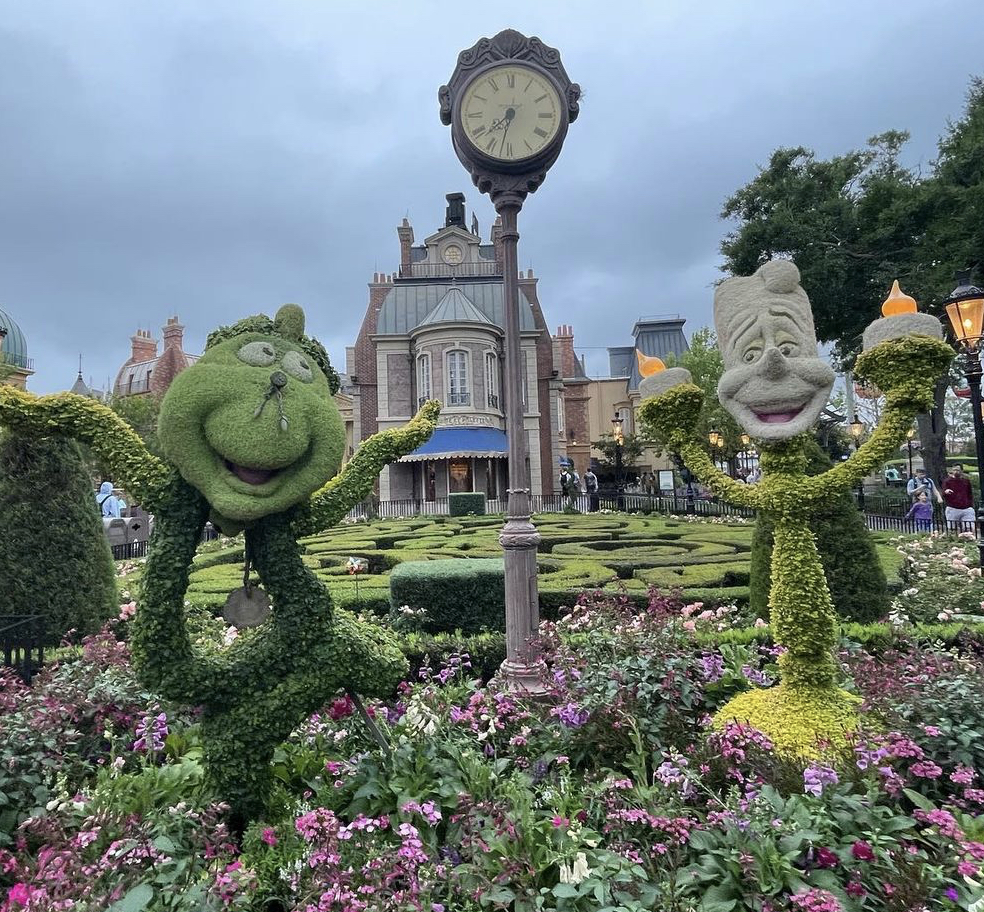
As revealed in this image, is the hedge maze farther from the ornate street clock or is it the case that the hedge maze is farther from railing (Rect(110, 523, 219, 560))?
the ornate street clock

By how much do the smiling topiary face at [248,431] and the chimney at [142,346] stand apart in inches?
2067

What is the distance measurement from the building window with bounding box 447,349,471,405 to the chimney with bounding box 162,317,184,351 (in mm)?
25086

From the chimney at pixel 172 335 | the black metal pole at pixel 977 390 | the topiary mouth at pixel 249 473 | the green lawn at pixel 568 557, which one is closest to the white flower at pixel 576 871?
the topiary mouth at pixel 249 473

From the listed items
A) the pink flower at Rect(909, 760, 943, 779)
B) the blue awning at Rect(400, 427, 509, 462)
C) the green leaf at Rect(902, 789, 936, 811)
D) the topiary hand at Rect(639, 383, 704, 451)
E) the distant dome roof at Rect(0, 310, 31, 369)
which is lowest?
the green leaf at Rect(902, 789, 936, 811)

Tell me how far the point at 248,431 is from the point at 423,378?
90.4 ft

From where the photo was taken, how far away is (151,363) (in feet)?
161

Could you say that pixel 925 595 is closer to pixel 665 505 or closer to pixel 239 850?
pixel 239 850

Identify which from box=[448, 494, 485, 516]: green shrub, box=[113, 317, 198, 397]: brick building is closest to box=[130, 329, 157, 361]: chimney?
box=[113, 317, 198, 397]: brick building

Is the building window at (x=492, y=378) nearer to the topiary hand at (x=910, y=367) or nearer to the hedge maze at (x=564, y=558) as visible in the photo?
the hedge maze at (x=564, y=558)

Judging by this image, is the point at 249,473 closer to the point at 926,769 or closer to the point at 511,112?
the point at 511,112

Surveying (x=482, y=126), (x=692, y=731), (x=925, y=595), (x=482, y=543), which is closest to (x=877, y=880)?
(x=692, y=731)

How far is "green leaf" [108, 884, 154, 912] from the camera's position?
2404 millimetres

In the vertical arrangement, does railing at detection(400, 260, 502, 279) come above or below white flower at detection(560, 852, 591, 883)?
above

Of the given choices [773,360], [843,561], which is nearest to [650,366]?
[773,360]
